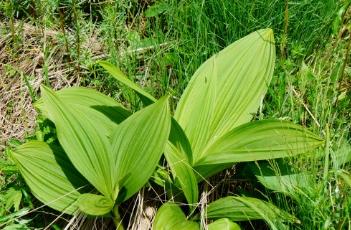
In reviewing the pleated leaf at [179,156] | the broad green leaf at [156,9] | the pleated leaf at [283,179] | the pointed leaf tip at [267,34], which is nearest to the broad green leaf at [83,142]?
the pleated leaf at [179,156]

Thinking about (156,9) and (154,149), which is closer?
(154,149)

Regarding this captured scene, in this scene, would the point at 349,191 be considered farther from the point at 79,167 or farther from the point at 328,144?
the point at 79,167

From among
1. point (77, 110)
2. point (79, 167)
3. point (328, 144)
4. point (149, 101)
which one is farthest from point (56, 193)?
point (328, 144)

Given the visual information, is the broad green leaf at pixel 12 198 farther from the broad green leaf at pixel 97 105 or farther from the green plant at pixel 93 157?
the broad green leaf at pixel 97 105

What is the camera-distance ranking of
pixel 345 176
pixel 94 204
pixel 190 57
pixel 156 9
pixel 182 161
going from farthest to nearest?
1. pixel 156 9
2. pixel 190 57
3. pixel 182 161
4. pixel 94 204
5. pixel 345 176

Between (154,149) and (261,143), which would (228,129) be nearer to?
(261,143)

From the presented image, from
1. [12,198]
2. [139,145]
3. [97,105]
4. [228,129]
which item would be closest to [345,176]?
[228,129]

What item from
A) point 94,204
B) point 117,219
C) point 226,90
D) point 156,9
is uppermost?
point 156,9
